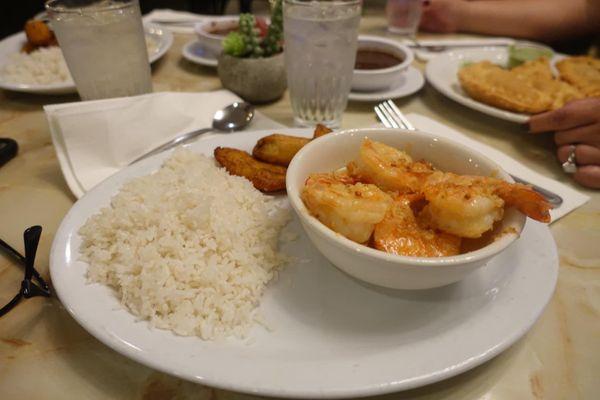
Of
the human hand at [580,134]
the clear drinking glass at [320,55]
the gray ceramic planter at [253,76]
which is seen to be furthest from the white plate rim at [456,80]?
the gray ceramic planter at [253,76]

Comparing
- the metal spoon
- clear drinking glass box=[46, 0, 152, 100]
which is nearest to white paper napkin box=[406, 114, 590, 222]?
the metal spoon

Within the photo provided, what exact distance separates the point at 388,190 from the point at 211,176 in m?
0.50

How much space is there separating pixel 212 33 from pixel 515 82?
1.59 metres

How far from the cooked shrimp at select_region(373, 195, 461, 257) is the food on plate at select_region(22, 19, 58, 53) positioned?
7.12ft

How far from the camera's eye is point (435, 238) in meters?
0.83

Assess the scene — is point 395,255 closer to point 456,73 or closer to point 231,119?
point 231,119

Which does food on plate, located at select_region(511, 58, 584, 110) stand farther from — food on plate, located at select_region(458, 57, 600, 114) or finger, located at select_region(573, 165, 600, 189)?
finger, located at select_region(573, 165, 600, 189)

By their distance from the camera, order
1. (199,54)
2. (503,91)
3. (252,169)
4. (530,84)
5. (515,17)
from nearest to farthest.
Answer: (252,169) < (503,91) < (530,84) < (199,54) < (515,17)

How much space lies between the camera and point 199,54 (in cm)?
230

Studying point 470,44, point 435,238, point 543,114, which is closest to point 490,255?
point 435,238

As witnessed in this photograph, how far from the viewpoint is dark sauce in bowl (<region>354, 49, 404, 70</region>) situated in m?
1.96

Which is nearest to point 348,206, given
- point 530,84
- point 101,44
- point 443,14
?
point 101,44

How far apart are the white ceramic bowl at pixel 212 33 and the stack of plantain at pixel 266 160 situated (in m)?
1.12

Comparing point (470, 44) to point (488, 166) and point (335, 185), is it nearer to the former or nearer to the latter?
point (488, 166)
